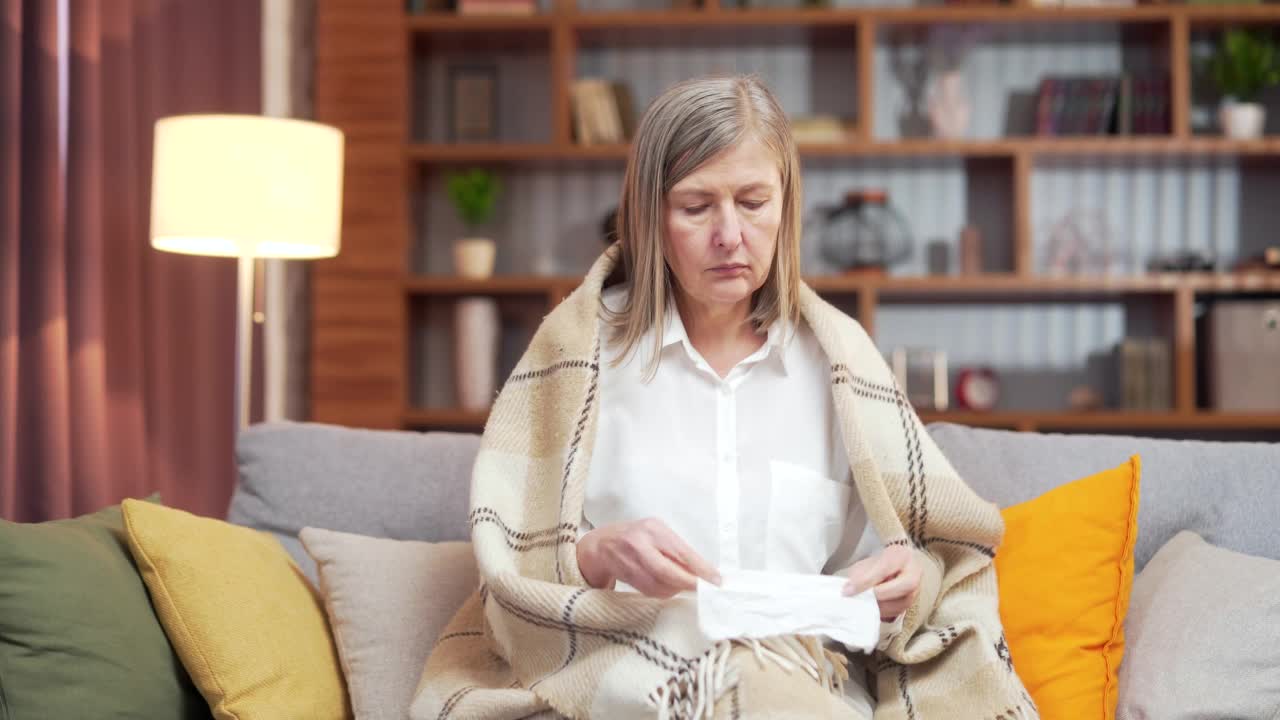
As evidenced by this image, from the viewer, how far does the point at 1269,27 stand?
3828 mm

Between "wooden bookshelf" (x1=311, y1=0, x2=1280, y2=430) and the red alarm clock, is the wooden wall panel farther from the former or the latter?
the red alarm clock

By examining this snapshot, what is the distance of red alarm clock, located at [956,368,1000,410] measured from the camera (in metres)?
3.94

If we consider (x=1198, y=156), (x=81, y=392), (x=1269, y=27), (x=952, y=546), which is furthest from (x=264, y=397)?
(x=1269, y=27)

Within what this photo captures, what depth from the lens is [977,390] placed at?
395 cm

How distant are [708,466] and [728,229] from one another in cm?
29

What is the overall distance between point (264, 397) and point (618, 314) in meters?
2.36

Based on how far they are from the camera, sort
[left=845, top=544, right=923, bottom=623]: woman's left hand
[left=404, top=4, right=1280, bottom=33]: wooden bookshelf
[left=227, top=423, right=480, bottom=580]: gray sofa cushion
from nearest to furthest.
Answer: [left=845, top=544, right=923, bottom=623]: woman's left hand < [left=227, top=423, right=480, bottom=580]: gray sofa cushion < [left=404, top=4, right=1280, bottom=33]: wooden bookshelf

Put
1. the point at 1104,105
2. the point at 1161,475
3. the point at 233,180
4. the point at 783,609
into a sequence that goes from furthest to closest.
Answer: the point at 1104,105
the point at 233,180
the point at 1161,475
the point at 783,609

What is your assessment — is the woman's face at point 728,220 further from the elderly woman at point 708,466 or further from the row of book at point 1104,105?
the row of book at point 1104,105

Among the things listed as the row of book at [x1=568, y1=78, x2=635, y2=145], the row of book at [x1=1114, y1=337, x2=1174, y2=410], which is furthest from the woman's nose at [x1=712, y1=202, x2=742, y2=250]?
the row of book at [x1=1114, y1=337, x2=1174, y2=410]

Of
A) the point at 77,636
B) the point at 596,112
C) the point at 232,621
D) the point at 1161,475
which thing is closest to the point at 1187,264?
the point at 596,112

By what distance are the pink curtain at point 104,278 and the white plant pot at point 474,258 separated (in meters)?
0.80

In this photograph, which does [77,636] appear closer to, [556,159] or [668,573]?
[668,573]

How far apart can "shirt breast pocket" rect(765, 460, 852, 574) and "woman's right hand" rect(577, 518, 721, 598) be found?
0.23m
